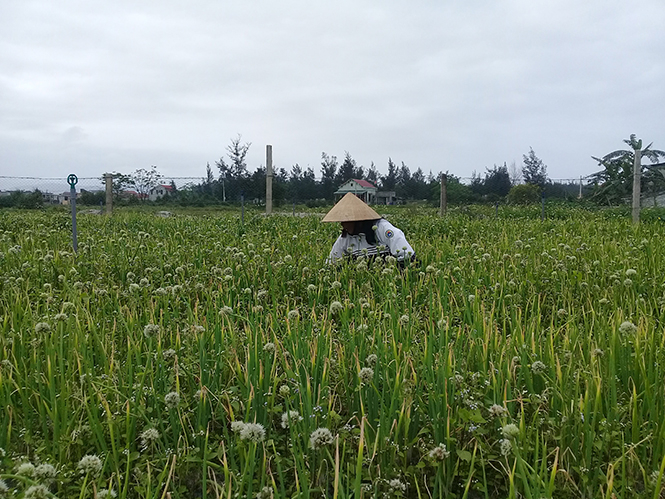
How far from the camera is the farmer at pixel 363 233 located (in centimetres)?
514

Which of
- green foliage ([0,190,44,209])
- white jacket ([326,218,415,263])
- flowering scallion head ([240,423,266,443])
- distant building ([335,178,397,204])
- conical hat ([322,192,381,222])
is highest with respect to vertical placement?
distant building ([335,178,397,204])

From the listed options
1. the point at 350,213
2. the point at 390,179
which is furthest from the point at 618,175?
the point at 390,179

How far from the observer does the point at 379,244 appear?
542cm

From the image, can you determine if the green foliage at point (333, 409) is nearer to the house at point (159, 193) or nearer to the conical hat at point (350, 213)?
the conical hat at point (350, 213)

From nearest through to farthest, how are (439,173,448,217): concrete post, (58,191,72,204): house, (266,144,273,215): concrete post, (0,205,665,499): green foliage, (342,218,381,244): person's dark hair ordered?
(0,205,665,499): green foliage → (342,218,381,244): person's dark hair → (439,173,448,217): concrete post → (266,144,273,215): concrete post → (58,191,72,204): house

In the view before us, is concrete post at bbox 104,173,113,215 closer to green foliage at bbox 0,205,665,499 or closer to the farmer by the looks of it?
the farmer

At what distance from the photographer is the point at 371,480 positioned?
1564 millimetres

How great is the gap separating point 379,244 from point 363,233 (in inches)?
9.6

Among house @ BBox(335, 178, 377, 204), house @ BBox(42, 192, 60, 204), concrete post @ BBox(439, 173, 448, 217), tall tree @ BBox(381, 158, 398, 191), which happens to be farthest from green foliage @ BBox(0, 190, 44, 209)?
tall tree @ BBox(381, 158, 398, 191)

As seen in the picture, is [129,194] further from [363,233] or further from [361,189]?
[361,189]

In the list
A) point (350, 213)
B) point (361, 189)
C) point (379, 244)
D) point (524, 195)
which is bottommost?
point (379, 244)

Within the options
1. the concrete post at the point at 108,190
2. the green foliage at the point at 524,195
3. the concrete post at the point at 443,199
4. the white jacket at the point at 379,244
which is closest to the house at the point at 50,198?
the concrete post at the point at 108,190

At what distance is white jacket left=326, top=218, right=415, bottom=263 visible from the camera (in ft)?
16.4

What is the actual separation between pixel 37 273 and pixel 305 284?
2.27m
